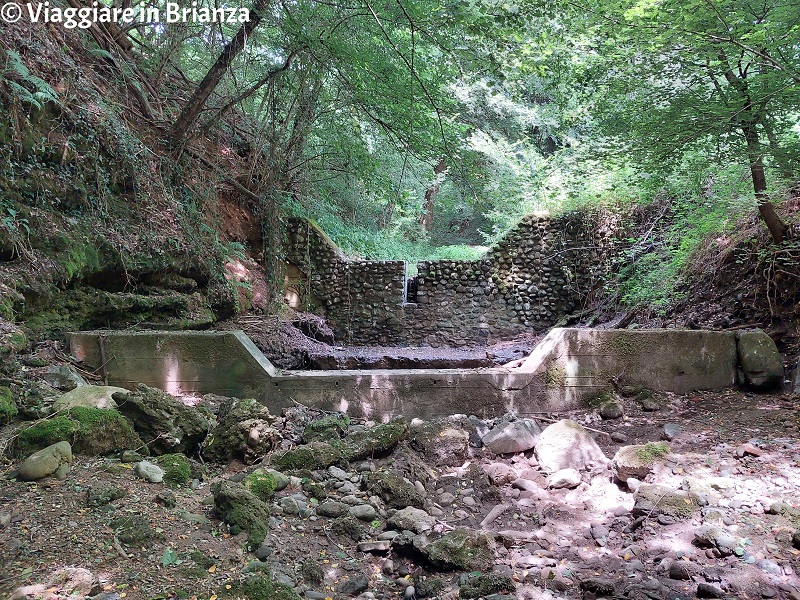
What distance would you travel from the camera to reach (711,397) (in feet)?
16.0

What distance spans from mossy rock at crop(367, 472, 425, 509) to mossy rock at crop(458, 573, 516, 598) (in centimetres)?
99

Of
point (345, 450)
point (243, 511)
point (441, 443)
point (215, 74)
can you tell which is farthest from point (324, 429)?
point (215, 74)

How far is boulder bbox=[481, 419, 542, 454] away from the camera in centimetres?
426

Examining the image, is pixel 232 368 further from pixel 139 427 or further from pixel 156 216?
pixel 156 216

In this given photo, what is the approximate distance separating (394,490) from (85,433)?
212 cm

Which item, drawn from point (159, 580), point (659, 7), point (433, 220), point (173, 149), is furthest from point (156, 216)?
point (433, 220)

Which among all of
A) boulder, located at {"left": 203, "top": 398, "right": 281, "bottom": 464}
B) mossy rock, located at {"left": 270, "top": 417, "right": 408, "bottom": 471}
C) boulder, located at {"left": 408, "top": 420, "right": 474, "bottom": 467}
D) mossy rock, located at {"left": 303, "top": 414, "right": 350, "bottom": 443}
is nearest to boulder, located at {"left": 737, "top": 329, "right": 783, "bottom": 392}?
boulder, located at {"left": 408, "top": 420, "right": 474, "bottom": 467}

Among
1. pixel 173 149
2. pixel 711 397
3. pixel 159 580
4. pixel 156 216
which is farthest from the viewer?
pixel 173 149

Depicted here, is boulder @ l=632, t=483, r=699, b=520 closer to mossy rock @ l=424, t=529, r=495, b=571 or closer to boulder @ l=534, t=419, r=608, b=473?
boulder @ l=534, t=419, r=608, b=473

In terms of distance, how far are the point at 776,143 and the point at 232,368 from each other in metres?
5.87

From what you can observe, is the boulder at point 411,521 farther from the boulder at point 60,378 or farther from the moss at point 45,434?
the boulder at point 60,378

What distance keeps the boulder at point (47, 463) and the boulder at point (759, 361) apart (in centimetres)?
598

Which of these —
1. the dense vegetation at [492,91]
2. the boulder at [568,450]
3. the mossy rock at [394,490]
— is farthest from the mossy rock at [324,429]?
the dense vegetation at [492,91]

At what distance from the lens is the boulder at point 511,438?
4.26 meters
